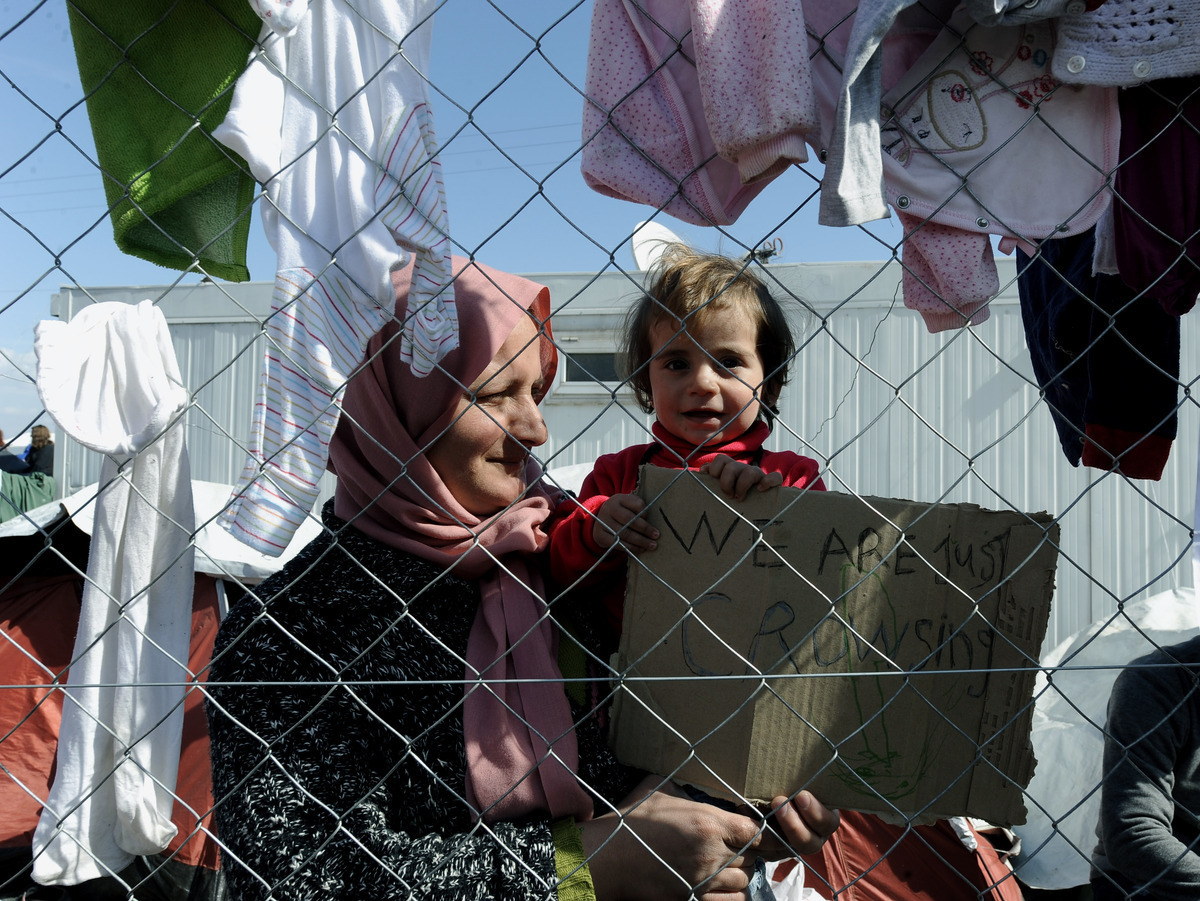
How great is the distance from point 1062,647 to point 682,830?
14.3ft

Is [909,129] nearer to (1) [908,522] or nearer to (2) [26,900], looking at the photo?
(1) [908,522]

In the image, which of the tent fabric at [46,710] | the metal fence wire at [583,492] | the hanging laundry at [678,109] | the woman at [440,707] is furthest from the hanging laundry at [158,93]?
the tent fabric at [46,710]

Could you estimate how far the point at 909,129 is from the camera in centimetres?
133

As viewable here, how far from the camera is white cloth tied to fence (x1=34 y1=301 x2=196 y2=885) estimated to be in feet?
4.95

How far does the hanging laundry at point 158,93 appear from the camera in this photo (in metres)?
1.19

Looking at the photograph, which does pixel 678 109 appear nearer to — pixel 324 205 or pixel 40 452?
pixel 324 205

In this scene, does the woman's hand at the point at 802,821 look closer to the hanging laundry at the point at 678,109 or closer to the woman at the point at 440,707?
the woman at the point at 440,707

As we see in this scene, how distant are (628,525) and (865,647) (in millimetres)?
420

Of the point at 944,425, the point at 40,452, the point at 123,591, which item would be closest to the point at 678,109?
the point at 123,591

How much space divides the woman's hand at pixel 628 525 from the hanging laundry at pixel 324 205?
0.48 metres

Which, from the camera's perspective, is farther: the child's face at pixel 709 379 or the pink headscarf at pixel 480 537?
the child's face at pixel 709 379

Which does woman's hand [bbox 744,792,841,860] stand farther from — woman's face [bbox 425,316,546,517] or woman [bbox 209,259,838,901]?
woman's face [bbox 425,316,546,517]

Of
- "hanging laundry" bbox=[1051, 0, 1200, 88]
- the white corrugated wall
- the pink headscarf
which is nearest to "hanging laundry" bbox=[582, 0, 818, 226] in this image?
the pink headscarf

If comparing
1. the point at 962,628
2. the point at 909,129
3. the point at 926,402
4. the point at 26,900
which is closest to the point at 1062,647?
the point at 926,402
